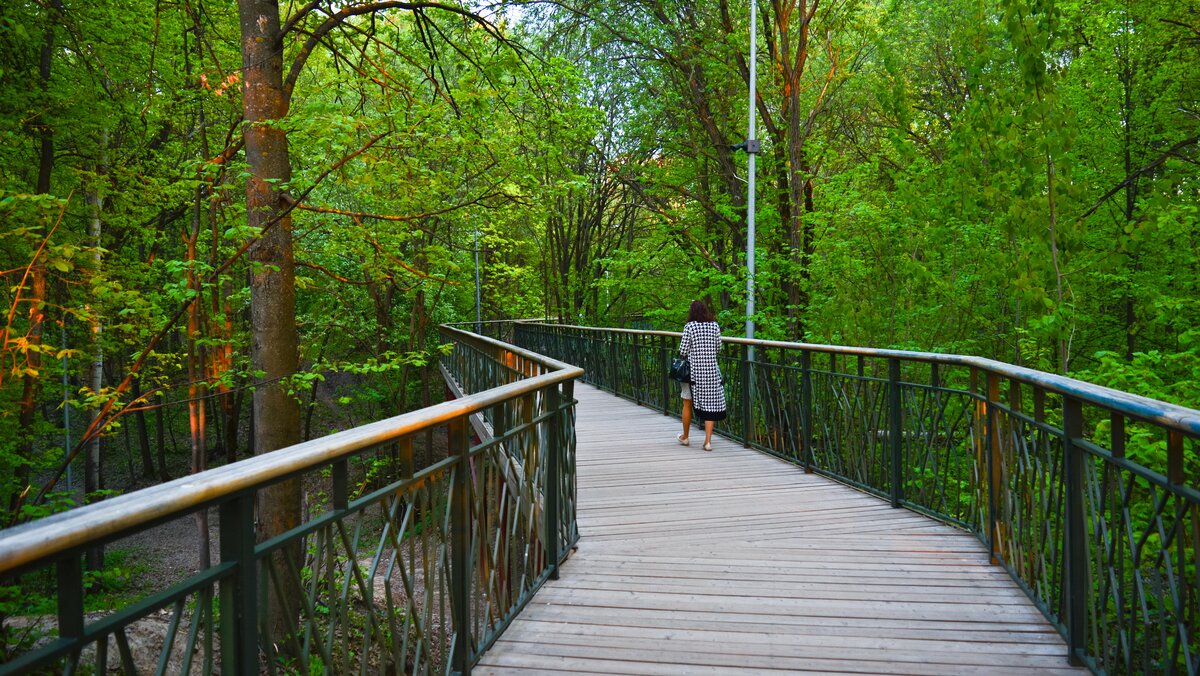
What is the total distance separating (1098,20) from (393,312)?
2040 centimetres

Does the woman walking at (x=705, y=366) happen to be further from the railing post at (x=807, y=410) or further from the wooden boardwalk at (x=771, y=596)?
the wooden boardwalk at (x=771, y=596)

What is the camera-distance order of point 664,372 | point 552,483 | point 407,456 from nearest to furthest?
1. point 407,456
2. point 552,483
3. point 664,372

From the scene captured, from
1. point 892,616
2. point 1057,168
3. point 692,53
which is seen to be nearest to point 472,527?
point 892,616

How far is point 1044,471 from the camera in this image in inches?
139

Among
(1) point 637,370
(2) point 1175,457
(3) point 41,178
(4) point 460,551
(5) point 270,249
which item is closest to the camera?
(2) point 1175,457

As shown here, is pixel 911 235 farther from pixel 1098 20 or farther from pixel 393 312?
pixel 393 312

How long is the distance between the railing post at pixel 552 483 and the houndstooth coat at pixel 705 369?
4236mm

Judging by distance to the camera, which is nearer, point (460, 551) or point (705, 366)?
point (460, 551)

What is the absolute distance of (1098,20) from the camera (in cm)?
1327

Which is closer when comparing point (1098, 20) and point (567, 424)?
point (567, 424)

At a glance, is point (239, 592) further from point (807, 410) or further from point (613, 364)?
point (613, 364)

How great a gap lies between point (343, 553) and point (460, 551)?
0.55 metres

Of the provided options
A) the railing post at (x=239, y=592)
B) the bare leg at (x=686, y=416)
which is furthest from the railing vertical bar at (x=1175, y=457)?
the bare leg at (x=686, y=416)

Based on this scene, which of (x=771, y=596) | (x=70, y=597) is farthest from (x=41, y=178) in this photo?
(x=70, y=597)
